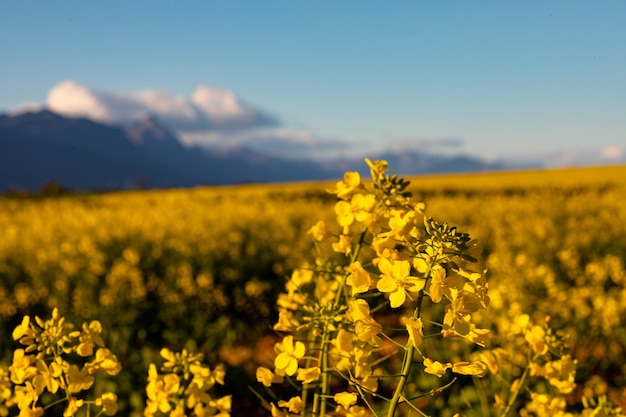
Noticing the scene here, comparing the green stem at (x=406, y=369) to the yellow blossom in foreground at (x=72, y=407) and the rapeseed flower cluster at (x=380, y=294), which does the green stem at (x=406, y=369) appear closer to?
the rapeseed flower cluster at (x=380, y=294)

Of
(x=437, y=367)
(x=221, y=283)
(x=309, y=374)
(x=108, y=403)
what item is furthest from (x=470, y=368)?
(x=221, y=283)

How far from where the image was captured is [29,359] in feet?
4.07

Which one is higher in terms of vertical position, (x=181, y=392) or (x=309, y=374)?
(x=309, y=374)

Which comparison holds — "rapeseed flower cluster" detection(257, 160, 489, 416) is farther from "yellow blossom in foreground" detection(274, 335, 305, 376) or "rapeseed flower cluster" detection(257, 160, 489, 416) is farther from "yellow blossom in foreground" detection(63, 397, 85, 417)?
"yellow blossom in foreground" detection(63, 397, 85, 417)

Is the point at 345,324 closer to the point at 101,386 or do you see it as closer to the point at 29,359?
the point at 29,359

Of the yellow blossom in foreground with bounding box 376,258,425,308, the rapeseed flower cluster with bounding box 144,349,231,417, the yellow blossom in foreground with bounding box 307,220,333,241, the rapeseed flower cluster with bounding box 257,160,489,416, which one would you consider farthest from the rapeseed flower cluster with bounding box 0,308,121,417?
the yellow blossom in foreground with bounding box 376,258,425,308

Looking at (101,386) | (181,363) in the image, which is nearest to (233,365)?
(101,386)

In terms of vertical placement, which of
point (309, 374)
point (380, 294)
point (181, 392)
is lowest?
point (181, 392)

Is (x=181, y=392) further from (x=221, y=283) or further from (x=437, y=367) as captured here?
→ (x=221, y=283)

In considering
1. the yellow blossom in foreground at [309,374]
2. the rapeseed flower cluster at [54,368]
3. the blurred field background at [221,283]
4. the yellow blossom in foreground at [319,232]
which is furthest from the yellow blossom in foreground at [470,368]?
the blurred field background at [221,283]

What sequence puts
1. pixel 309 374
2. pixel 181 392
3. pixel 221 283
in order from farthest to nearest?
pixel 221 283 < pixel 181 392 < pixel 309 374

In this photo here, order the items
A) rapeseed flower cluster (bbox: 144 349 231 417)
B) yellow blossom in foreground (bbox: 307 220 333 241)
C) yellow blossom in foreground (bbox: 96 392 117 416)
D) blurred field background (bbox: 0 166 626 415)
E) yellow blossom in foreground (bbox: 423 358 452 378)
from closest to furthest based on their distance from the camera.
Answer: yellow blossom in foreground (bbox: 423 358 452 378), yellow blossom in foreground (bbox: 96 392 117 416), rapeseed flower cluster (bbox: 144 349 231 417), yellow blossom in foreground (bbox: 307 220 333 241), blurred field background (bbox: 0 166 626 415)

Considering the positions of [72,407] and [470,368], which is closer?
[470,368]

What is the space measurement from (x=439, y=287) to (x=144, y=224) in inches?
322
